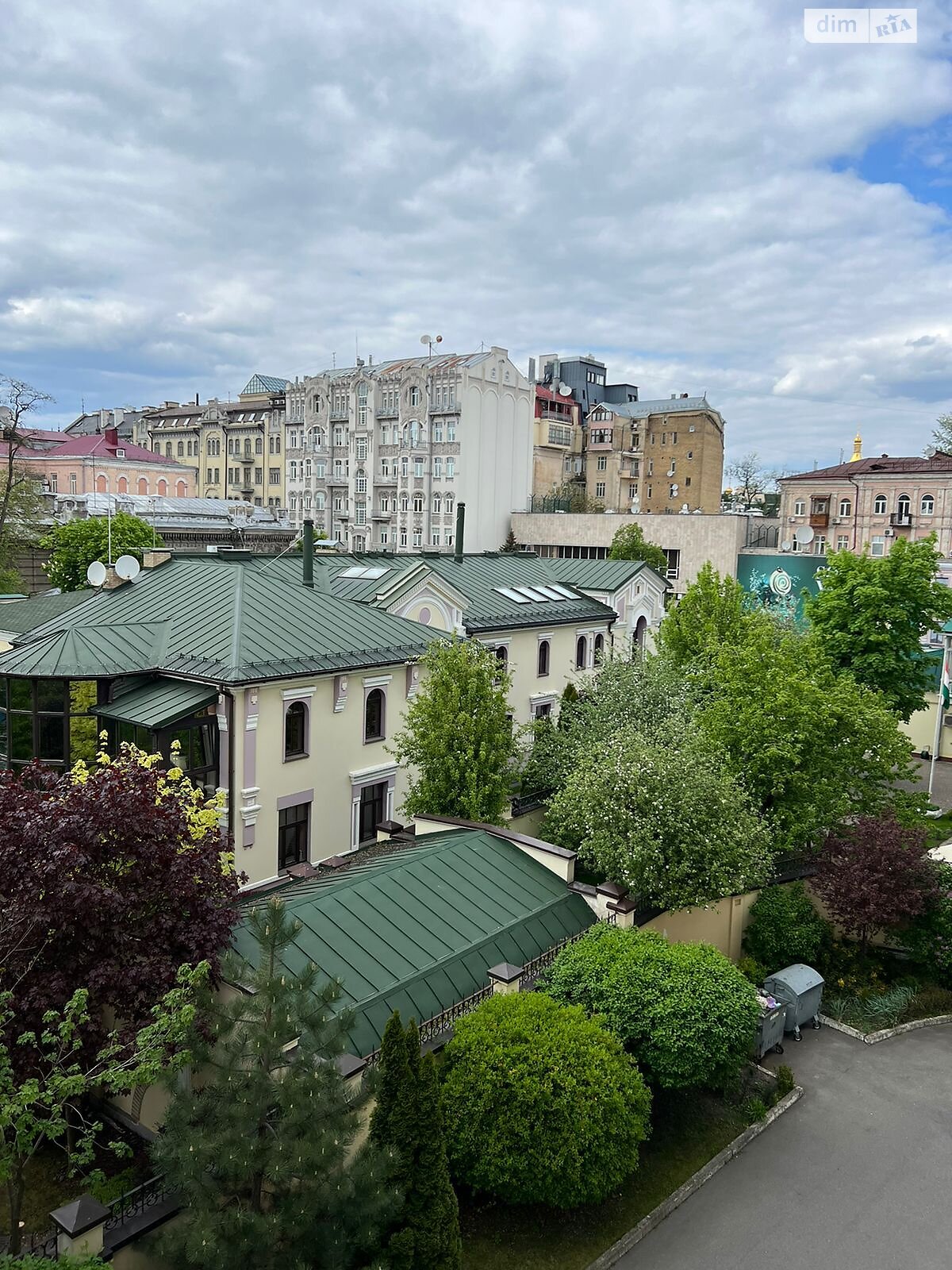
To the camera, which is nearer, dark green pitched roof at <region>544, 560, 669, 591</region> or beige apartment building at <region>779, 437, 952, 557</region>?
dark green pitched roof at <region>544, 560, 669, 591</region>

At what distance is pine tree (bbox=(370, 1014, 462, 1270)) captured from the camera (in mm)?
10109

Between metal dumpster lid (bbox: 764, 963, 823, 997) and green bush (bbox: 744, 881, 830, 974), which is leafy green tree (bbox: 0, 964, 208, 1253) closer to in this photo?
metal dumpster lid (bbox: 764, 963, 823, 997)

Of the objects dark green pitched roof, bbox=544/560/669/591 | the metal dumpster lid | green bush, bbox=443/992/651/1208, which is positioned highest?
dark green pitched roof, bbox=544/560/669/591

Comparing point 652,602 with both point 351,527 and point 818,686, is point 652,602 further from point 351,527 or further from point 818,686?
point 351,527

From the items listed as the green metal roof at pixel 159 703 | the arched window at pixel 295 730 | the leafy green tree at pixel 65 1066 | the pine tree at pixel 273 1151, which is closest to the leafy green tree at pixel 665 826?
the arched window at pixel 295 730

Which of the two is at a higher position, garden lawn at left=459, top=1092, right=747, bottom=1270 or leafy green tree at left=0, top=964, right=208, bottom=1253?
leafy green tree at left=0, top=964, right=208, bottom=1253

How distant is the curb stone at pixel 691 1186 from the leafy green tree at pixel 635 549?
161ft

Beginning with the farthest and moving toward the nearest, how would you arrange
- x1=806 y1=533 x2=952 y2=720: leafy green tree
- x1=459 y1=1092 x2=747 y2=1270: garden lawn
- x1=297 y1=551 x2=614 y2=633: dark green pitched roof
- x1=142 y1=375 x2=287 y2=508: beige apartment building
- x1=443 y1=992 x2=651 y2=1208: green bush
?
1. x1=142 y1=375 x2=287 y2=508: beige apartment building
2. x1=806 y1=533 x2=952 y2=720: leafy green tree
3. x1=297 y1=551 x2=614 y2=633: dark green pitched roof
4. x1=459 y1=1092 x2=747 y2=1270: garden lawn
5. x1=443 y1=992 x2=651 y2=1208: green bush

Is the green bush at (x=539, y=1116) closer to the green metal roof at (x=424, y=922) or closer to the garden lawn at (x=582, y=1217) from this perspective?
the garden lawn at (x=582, y=1217)

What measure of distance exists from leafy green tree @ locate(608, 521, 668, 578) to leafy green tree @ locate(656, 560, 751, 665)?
91.2 feet

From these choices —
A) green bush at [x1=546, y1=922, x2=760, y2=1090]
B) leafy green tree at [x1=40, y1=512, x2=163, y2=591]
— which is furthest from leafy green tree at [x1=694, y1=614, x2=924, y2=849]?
leafy green tree at [x1=40, y1=512, x2=163, y2=591]

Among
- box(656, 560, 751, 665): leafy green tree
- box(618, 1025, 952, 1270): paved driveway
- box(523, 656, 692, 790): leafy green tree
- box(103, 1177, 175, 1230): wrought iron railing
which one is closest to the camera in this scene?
box(103, 1177, 175, 1230): wrought iron railing

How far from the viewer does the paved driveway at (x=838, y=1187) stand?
12250mm

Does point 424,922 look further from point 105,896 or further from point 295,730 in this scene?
point 295,730
